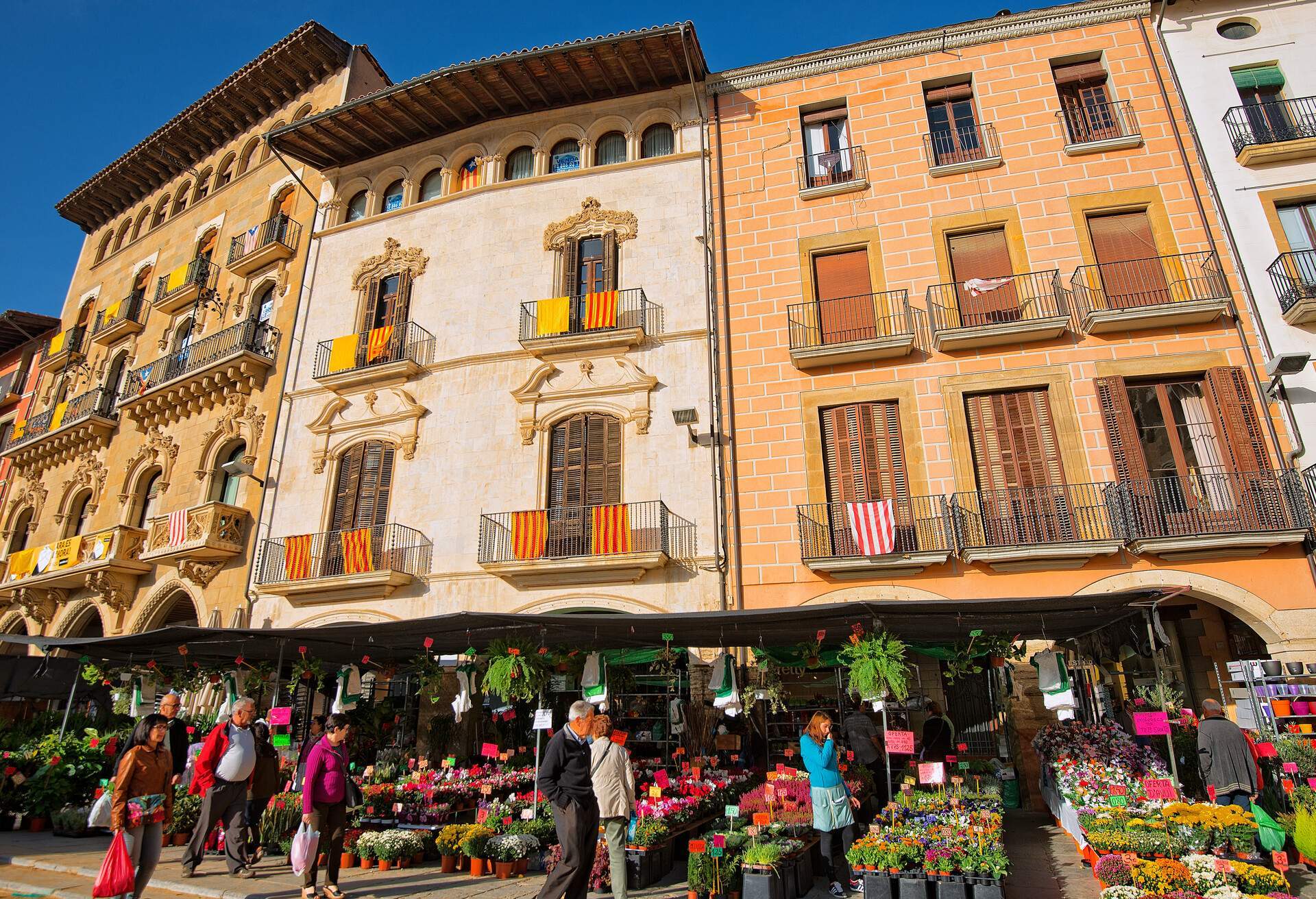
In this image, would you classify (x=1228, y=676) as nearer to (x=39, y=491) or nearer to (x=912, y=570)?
(x=912, y=570)

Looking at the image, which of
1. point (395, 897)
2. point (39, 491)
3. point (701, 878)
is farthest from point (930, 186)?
point (39, 491)

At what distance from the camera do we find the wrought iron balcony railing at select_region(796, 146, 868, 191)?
1625 centimetres

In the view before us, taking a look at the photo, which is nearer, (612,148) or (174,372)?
(612,148)

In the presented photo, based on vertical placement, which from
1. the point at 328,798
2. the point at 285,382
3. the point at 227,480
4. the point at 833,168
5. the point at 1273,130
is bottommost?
the point at 328,798

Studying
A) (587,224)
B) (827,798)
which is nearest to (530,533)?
(587,224)

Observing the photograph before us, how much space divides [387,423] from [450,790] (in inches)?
358

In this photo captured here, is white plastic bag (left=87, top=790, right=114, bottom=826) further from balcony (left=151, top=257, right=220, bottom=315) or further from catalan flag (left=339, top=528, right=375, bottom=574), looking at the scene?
balcony (left=151, top=257, right=220, bottom=315)

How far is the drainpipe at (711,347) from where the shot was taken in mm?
14070

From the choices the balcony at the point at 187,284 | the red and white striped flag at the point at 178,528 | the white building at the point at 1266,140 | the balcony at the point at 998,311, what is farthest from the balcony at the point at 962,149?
the balcony at the point at 187,284

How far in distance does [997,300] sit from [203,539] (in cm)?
1732

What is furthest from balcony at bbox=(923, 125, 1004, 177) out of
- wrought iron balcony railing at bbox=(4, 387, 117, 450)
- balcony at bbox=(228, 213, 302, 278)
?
wrought iron balcony railing at bbox=(4, 387, 117, 450)

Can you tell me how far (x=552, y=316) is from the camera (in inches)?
647

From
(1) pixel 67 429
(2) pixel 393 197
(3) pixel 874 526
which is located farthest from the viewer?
(1) pixel 67 429

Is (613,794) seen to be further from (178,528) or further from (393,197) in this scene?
(393,197)
